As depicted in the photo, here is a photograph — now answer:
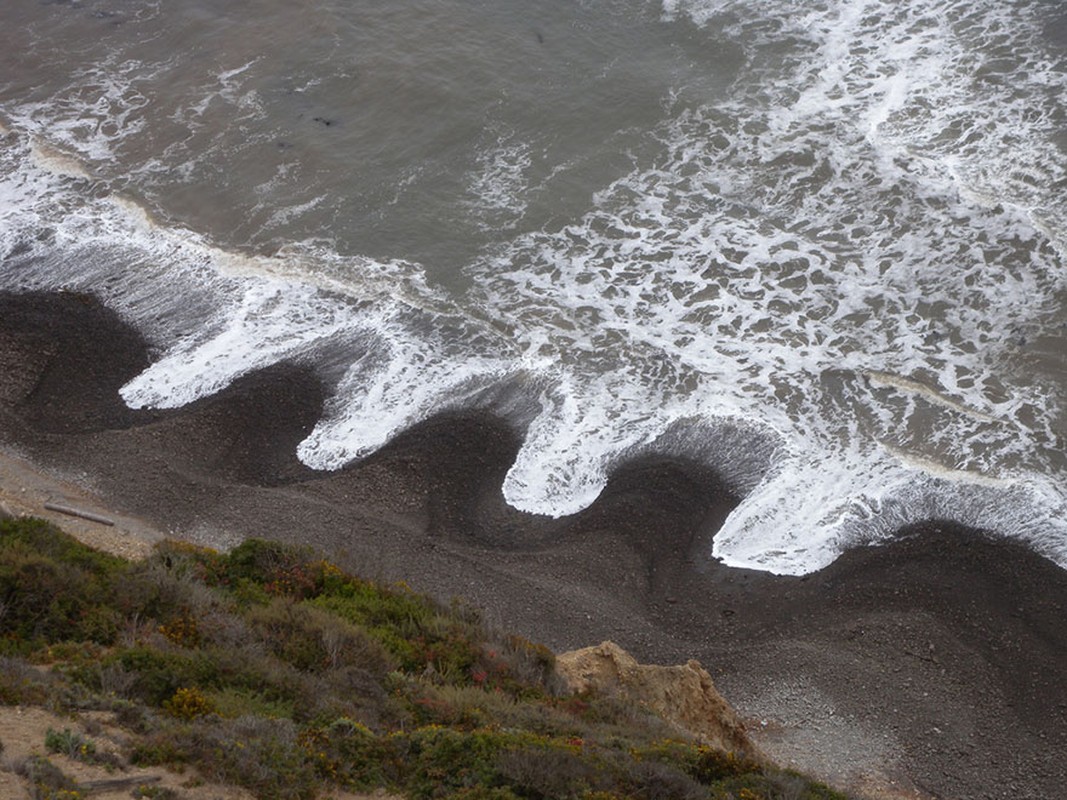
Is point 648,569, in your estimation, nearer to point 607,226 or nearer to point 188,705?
point 188,705

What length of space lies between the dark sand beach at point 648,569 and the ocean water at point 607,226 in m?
0.67

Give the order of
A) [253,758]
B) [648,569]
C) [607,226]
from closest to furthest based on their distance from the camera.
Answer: [253,758], [648,569], [607,226]

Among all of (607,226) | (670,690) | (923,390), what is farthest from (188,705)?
(607,226)

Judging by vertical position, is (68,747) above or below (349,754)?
above

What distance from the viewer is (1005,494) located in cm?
2075

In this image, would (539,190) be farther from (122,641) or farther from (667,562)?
(122,641)

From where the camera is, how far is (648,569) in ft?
64.7

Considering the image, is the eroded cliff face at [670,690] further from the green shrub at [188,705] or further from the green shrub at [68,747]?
the green shrub at [68,747]

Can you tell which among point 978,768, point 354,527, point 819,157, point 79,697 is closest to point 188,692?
point 79,697

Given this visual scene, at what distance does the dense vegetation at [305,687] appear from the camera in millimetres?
11727

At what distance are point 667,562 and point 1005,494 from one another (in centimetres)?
685

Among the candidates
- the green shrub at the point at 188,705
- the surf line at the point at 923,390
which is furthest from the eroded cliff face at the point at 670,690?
the surf line at the point at 923,390

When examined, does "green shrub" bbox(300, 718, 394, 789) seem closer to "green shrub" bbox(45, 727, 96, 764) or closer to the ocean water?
"green shrub" bbox(45, 727, 96, 764)

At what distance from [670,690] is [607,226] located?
1486 cm
